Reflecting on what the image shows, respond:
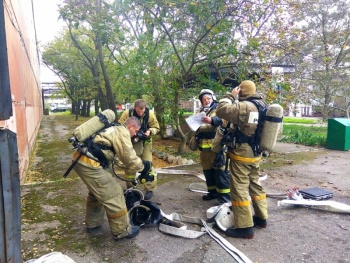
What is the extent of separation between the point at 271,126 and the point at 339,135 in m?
6.86

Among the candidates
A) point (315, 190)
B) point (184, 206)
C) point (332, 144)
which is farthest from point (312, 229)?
point (332, 144)

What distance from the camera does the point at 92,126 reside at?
123 inches

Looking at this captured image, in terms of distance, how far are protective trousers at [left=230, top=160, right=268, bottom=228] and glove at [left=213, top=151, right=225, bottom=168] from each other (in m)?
0.84

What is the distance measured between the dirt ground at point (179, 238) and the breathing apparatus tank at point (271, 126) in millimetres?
1097

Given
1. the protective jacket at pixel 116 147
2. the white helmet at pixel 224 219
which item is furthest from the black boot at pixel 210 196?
the protective jacket at pixel 116 147

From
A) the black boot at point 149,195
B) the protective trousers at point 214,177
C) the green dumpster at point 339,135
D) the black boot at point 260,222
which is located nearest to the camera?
the black boot at point 260,222

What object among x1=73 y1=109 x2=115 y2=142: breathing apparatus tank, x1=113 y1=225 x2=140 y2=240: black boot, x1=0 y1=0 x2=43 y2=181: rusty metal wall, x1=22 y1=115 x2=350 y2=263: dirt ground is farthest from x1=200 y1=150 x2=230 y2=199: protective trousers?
x1=0 y1=0 x2=43 y2=181: rusty metal wall

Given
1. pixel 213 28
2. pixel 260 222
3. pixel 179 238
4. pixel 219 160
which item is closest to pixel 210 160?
pixel 219 160

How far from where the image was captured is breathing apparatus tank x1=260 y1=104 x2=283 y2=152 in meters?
3.22

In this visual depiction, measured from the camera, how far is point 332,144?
9.05 meters

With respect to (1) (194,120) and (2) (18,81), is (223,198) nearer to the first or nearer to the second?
(1) (194,120)

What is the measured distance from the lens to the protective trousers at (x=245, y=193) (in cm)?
330

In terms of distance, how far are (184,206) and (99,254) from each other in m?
1.66

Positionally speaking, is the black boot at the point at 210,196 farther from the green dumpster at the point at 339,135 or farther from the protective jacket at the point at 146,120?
the green dumpster at the point at 339,135
